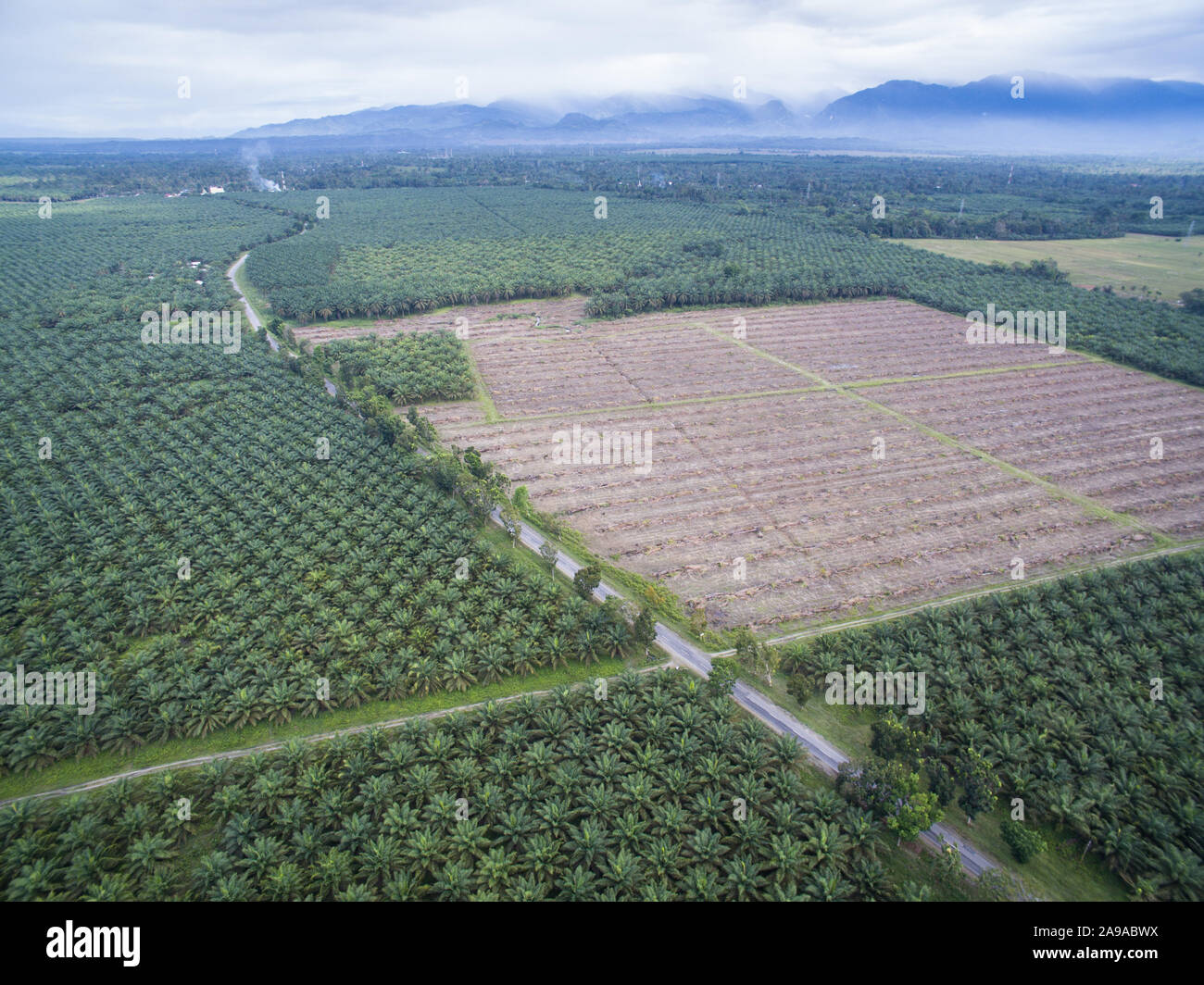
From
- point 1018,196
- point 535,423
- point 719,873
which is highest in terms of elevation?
point 1018,196

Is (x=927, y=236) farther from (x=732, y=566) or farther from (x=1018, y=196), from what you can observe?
(x=732, y=566)

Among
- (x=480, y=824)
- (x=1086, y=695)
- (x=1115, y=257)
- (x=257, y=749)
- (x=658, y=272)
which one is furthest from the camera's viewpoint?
(x=1115, y=257)

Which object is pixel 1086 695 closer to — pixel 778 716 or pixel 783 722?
Answer: pixel 783 722

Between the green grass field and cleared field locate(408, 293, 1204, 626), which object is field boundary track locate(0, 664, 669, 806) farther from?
the green grass field

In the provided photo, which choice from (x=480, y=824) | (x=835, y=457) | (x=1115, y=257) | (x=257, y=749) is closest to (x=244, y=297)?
(x=257, y=749)

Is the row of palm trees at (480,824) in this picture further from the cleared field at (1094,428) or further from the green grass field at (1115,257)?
the green grass field at (1115,257)

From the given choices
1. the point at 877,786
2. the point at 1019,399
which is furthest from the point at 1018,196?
the point at 877,786
